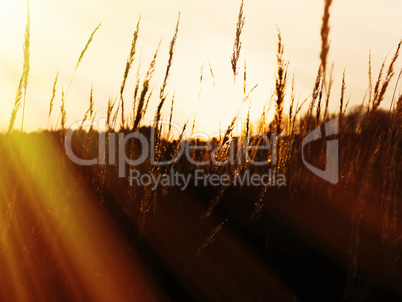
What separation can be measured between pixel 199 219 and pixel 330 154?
2.72 ft

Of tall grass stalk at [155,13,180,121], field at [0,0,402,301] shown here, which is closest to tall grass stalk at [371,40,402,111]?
field at [0,0,402,301]

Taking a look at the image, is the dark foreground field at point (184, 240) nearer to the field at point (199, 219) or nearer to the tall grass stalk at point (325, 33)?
the field at point (199, 219)

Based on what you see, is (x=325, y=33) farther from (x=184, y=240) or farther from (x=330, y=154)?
(x=184, y=240)

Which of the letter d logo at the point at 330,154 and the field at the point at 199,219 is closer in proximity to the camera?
the field at the point at 199,219

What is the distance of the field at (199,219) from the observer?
1.48m

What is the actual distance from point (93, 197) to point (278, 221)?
0.85 m

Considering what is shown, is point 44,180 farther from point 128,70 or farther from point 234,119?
point 234,119

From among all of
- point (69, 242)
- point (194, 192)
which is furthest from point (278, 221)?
point (69, 242)

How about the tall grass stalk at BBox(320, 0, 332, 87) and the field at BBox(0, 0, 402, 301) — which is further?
the tall grass stalk at BBox(320, 0, 332, 87)

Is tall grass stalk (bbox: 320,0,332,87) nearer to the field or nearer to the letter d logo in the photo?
the field

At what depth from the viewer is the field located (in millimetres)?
1478

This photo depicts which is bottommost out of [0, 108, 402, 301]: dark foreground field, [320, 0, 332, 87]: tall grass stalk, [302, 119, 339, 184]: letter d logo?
[0, 108, 402, 301]: dark foreground field

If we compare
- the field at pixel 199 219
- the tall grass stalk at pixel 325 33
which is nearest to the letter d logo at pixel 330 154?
the field at pixel 199 219

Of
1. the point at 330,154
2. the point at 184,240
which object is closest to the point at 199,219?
the point at 184,240
